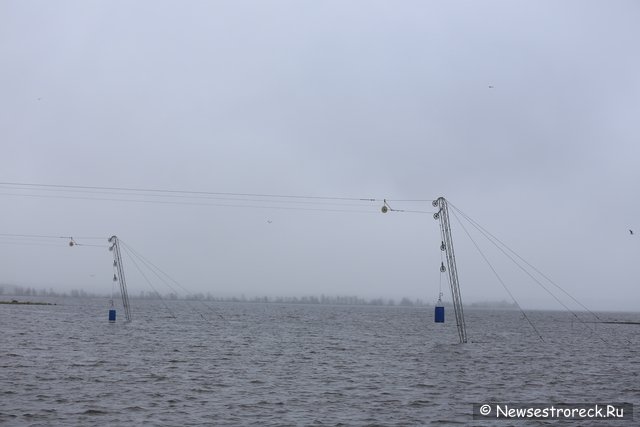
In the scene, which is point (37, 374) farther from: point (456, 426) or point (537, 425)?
point (537, 425)

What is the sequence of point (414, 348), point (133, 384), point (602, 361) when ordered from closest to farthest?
point (133, 384) → point (602, 361) → point (414, 348)

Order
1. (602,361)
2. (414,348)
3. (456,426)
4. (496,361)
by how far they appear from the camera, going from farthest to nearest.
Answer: (414,348), (602,361), (496,361), (456,426)

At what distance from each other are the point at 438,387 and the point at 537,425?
47.7 ft

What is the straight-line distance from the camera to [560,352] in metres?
92.4

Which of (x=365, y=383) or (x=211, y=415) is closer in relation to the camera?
(x=211, y=415)

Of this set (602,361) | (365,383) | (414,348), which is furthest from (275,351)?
(602,361)

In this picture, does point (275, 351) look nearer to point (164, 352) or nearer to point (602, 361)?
point (164, 352)

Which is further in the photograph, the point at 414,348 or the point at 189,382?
the point at 414,348

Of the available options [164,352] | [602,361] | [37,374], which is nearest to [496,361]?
[602,361]

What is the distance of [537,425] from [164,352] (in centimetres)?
4602

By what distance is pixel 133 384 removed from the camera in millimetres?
49156

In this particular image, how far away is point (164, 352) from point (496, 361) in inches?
1385

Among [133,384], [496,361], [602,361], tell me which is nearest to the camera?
[133,384]

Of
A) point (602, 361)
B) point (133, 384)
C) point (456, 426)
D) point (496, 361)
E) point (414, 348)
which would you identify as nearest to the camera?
point (456, 426)
